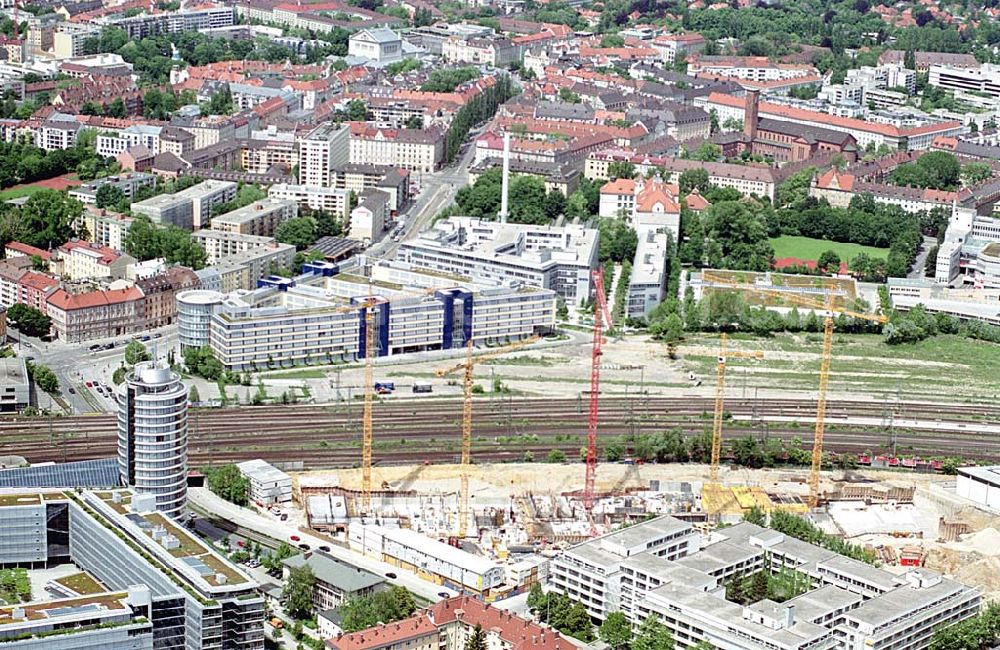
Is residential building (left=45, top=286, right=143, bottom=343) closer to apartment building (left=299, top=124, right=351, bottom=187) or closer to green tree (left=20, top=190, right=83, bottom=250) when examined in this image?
green tree (left=20, top=190, right=83, bottom=250)

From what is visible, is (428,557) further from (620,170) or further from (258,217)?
(620,170)

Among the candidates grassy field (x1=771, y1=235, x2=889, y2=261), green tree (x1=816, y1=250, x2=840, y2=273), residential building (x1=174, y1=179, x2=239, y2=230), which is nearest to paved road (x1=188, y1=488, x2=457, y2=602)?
residential building (x1=174, y1=179, x2=239, y2=230)

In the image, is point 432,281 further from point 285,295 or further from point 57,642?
point 57,642

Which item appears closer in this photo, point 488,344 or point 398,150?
point 488,344

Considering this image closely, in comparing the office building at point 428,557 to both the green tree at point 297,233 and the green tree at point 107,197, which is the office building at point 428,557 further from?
the green tree at point 107,197

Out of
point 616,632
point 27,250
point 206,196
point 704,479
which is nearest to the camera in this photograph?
point 616,632

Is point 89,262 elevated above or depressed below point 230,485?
above

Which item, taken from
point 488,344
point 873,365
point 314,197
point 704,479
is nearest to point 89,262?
point 314,197
